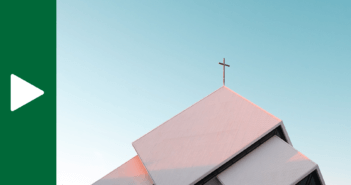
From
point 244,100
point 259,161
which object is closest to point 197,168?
point 259,161

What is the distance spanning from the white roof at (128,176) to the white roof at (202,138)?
1.09 meters

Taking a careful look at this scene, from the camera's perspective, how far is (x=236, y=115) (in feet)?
56.2

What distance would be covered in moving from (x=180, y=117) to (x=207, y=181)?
16.3ft

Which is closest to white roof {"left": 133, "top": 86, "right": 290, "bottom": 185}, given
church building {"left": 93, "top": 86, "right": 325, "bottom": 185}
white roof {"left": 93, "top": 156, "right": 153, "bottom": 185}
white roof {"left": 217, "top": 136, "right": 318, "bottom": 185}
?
church building {"left": 93, "top": 86, "right": 325, "bottom": 185}

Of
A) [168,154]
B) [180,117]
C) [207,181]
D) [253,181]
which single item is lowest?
[253,181]

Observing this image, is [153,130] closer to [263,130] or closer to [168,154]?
[168,154]

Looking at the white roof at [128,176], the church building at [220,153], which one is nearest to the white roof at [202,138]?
the church building at [220,153]

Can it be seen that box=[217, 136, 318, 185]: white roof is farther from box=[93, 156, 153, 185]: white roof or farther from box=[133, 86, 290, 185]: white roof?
box=[93, 156, 153, 185]: white roof

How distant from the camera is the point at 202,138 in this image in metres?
16.6

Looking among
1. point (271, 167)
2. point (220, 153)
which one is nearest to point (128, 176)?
point (220, 153)

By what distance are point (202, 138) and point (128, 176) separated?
16.2 feet

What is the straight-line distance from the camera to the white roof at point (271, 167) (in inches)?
538

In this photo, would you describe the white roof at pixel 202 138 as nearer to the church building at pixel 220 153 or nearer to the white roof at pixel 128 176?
the church building at pixel 220 153

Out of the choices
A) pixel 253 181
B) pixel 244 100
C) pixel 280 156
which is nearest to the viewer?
pixel 253 181
